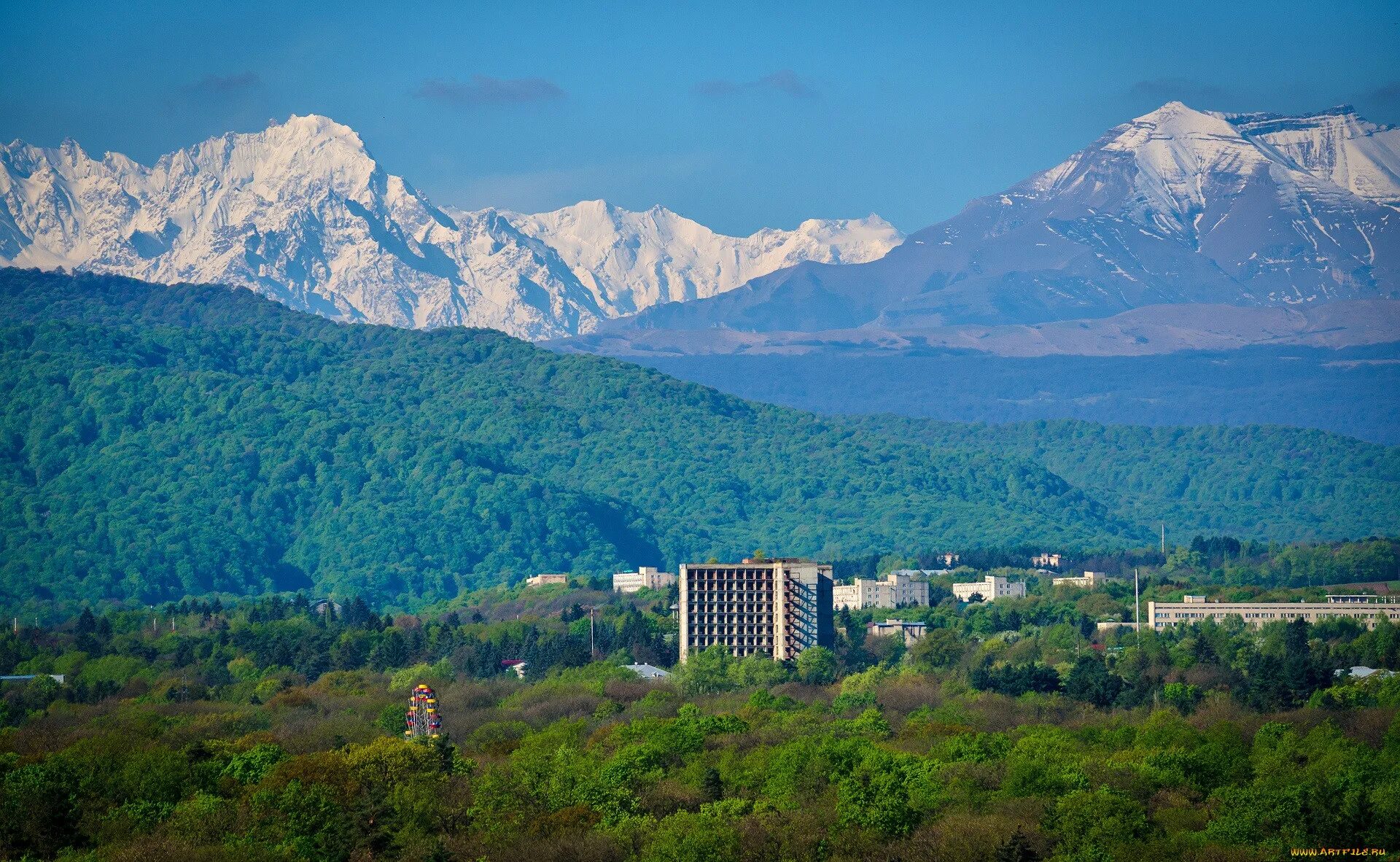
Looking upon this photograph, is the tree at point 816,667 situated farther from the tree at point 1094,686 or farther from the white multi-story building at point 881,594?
the white multi-story building at point 881,594

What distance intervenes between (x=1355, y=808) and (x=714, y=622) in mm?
68450

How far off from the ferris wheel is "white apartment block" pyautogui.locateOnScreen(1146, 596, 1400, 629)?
6744cm

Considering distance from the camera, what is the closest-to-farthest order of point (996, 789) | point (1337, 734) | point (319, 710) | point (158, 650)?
point (996, 789), point (1337, 734), point (319, 710), point (158, 650)

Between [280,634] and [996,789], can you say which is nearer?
[996,789]

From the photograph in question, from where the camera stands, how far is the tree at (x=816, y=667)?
418 feet

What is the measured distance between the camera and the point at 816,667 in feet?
424

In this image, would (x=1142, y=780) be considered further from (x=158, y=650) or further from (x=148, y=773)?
(x=158, y=650)

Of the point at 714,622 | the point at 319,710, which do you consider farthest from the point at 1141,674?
the point at 319,710

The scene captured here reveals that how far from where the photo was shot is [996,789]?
255 feet

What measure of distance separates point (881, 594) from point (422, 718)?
89.8m

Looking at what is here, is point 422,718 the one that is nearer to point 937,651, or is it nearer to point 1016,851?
point 1016,851

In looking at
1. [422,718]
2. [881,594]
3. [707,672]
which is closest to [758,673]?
[707,672]

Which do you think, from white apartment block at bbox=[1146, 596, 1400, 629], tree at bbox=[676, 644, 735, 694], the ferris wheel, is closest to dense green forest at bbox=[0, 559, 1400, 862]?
tree at bbox=[676, 644, 735, 694]

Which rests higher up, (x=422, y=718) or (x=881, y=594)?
(x=881, y=594)
